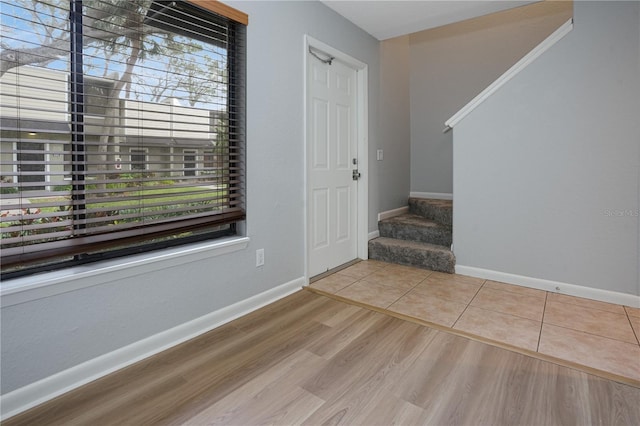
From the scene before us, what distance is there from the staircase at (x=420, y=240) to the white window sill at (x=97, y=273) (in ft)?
6.51

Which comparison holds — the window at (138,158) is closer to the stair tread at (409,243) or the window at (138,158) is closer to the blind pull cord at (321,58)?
the blind pull cord at (321,58)

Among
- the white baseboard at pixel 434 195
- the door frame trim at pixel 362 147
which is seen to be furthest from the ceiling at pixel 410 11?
the white baseboard at pixel 434 195

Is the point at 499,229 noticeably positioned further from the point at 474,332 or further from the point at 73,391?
the point at 73,391

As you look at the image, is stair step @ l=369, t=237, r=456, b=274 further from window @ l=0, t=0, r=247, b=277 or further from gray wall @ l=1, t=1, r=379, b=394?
window @ l=0, t=0, r=247, b=277

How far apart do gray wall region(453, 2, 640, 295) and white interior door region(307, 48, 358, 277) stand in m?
1.11

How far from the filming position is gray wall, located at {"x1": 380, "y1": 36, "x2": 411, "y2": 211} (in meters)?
4.09

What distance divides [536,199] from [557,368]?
155 centimetres

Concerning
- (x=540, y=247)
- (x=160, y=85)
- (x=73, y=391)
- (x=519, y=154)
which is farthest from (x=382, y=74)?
(x=73, y=391)

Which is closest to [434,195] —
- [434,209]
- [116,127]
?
[434,209]

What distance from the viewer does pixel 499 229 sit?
304cm

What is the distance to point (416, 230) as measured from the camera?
3.76 metres

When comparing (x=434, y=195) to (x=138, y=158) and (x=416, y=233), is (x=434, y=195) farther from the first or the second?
(x=138, y=158)

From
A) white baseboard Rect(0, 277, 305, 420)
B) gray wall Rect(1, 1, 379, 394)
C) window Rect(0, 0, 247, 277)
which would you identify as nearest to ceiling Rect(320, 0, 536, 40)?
gray wall Rect(1, 1, 379, 394)

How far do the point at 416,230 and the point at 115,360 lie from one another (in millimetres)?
3006
